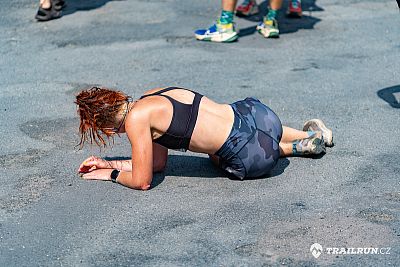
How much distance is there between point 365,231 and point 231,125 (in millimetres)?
1091

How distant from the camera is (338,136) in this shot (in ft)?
18.0

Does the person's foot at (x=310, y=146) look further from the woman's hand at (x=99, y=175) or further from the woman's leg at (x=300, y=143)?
the woman's hand at (x=99, y=175)

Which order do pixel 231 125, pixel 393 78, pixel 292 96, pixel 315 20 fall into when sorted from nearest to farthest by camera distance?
pixel 231 125 < pixel 292 96 < pixel 393 78 < pixel 315 20

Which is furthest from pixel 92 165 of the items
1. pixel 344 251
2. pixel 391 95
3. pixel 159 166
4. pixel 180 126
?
pixel 391 95

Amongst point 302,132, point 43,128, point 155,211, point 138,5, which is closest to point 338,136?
point 302,132

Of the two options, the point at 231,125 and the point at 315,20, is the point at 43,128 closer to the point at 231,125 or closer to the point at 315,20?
the point at 231,125

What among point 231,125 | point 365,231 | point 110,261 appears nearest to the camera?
point 110,261

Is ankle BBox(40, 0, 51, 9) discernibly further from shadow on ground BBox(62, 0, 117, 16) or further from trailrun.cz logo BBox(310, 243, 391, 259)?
trailrun.cz logo BBox(310, 243, 391, 259)

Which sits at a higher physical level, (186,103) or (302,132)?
(186,103)

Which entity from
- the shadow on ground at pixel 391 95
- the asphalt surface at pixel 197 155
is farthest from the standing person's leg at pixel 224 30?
the shadow on ground at pixel 391 95

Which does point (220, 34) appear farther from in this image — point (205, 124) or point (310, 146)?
point (205, 124)

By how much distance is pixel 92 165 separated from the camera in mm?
4859

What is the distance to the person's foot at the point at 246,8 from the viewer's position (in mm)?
8508

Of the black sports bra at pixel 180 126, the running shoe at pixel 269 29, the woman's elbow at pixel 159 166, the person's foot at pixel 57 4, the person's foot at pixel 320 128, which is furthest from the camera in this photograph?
the person's foot at pixel 57 4
